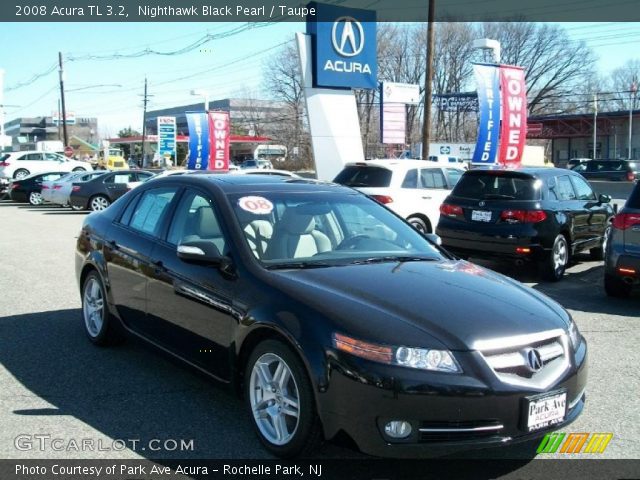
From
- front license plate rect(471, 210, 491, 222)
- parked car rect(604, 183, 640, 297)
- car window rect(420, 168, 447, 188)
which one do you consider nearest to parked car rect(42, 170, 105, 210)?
car window rect(420, 168, 447, 188)

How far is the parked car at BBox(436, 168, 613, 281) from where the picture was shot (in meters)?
9.49

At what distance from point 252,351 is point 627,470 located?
7.16 feet

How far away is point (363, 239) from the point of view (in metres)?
4.82

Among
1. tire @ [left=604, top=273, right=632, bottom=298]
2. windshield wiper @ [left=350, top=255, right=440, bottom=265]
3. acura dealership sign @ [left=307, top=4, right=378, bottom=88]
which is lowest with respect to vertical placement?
tire @ [left=604, top=273, right=632, bottom=298]

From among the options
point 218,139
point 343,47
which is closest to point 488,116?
point 343,47

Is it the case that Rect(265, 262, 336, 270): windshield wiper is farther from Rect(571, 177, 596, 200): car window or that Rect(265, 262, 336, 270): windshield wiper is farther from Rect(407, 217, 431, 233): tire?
Rect(407, 217, 431, 233): tire

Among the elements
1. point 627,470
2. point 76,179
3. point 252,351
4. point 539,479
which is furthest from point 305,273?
point 76,179

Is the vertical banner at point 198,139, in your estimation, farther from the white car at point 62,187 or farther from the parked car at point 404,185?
the parked car at point 404,185

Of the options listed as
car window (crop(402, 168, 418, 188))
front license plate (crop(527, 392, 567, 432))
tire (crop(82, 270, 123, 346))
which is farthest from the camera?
car window (crop(402, 168, 418, 188))

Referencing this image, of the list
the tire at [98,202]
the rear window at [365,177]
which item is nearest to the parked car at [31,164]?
the tire at [98,202]

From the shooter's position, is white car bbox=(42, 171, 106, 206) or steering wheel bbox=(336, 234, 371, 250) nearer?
steering wheel bbox=(336, 234, 371, 250)

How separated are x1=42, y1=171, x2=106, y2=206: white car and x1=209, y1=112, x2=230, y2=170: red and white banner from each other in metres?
6.22

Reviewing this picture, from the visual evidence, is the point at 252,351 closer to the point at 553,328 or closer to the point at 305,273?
the point at 305,273

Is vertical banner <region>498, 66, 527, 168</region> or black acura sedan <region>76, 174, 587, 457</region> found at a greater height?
vertical banner <region>498, 66, 527, 168</region>
